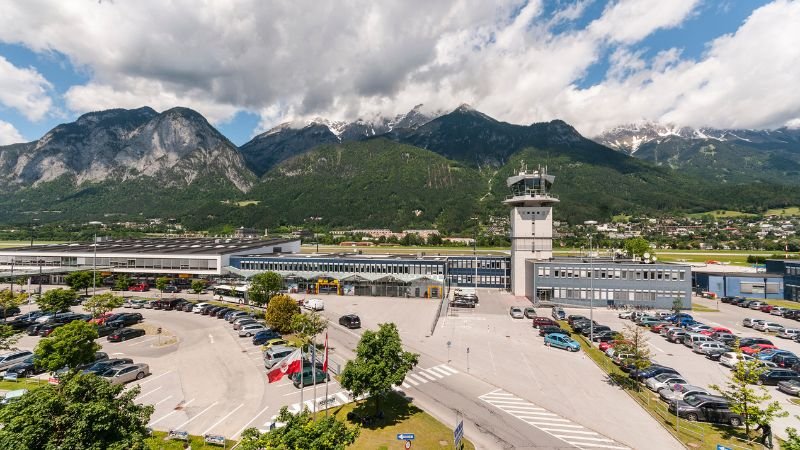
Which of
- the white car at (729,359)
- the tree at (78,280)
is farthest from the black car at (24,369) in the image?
the white car at (729,359)

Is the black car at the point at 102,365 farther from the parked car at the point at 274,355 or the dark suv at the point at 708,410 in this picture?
the dark suv at the point at 708,410

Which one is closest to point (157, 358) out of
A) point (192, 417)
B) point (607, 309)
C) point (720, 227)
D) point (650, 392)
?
point (192, 417)

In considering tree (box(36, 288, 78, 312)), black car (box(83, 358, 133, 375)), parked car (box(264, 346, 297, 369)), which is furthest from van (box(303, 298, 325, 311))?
tree (box(36, 288, 78, 312))

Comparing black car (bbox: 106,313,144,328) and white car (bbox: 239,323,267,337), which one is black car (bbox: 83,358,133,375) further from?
black car (bbox: 106,313,144,328)

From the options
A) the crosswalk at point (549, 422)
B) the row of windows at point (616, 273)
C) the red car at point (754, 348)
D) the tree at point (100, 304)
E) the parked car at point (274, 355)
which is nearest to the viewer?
the crosswalk at point (549, 422)

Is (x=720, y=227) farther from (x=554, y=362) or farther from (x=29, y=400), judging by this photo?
(x=29, y=400)

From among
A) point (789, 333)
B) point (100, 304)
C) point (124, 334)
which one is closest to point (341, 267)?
point (124, 334)
